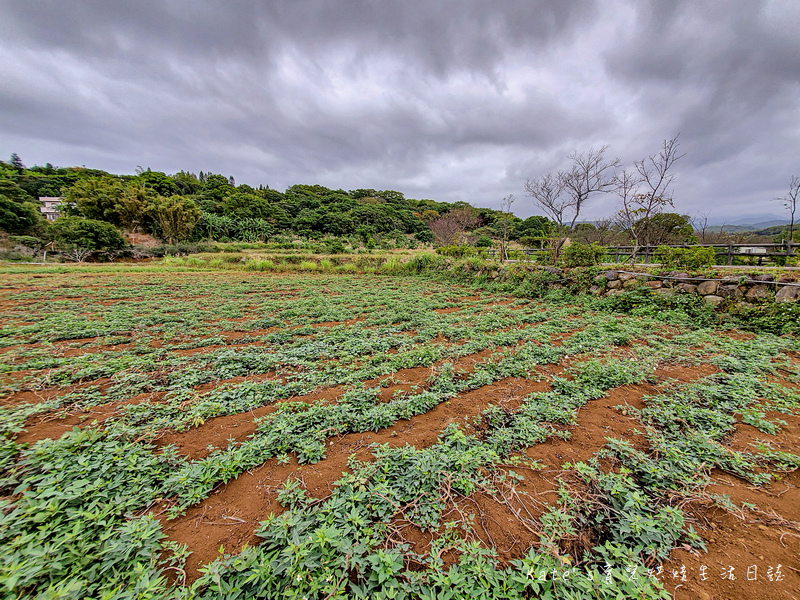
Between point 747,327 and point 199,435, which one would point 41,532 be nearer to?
point 199,435

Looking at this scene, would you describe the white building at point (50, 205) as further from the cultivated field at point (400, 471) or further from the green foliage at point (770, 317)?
the green foliage at point (770, 317)

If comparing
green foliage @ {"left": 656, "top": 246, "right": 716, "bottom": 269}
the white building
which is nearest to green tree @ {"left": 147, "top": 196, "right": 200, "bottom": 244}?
the white building

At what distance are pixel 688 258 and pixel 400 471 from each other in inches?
387

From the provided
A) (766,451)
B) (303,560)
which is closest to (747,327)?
(766,451)

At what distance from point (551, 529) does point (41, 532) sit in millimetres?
2957

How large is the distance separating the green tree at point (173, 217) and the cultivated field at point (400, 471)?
30.7 m

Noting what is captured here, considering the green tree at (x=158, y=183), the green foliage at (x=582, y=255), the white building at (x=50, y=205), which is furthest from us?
the green tree at (x=158, y=183)

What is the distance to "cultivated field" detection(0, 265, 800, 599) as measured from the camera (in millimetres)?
1428

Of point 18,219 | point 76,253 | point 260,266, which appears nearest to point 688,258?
point 260,266

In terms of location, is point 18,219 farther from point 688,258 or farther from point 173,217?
point 688,258

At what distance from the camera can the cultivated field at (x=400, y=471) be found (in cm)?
143

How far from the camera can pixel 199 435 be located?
8.42 ft

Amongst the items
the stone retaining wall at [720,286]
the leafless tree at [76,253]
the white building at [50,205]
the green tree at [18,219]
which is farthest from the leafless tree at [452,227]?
the white building at [50,205]

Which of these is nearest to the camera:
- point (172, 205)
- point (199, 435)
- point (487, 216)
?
point (199, 435)
